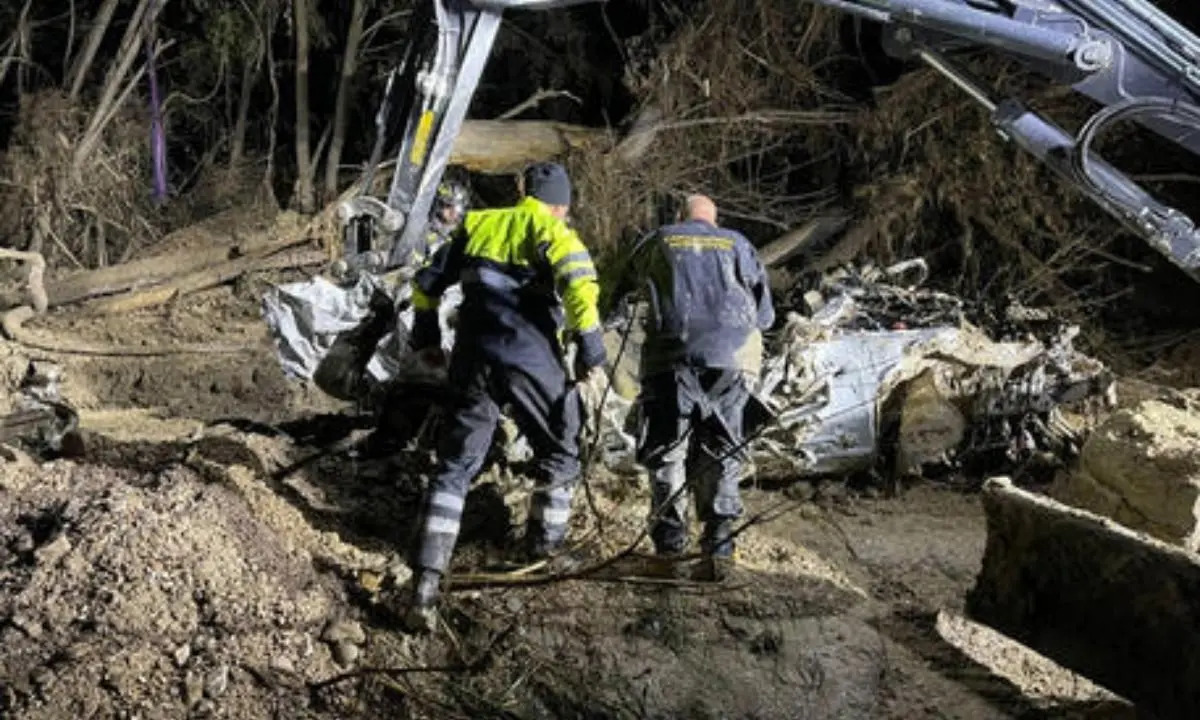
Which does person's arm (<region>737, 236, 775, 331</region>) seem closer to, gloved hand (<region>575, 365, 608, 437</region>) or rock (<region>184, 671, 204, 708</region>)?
gloved hand (<region>575, 365, 608, 437</region>)

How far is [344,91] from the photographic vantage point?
Answer: 9.55m

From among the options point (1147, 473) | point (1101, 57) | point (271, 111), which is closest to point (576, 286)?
point (1101, 57)

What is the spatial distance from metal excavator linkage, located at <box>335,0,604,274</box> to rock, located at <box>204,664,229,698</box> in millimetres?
2853

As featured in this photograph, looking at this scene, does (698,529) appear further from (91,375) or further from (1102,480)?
(91,375)

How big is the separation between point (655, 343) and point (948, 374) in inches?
82.2

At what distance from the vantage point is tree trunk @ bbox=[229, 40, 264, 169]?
31.7ft

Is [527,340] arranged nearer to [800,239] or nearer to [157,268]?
[157,268]

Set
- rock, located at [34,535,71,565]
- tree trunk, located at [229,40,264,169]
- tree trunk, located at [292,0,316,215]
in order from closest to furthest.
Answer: rock, located at [34,535,71,565] → tree trunk, located at [292,0,316,215] → tree trunk, located at [229,40,264,169]

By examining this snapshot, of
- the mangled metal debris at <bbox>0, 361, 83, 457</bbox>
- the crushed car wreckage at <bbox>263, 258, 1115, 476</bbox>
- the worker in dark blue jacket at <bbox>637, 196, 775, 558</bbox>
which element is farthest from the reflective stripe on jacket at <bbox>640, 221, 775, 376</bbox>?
the mangled metal debris at <bbox>0, 361, 83, 457</bbox>

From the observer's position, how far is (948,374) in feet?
20.5

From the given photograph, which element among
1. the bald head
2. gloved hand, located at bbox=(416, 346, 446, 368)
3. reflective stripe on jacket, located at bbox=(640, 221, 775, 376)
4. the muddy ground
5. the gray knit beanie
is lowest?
the muddy ground

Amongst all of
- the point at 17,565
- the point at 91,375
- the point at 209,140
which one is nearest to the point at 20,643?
the point at 17,565

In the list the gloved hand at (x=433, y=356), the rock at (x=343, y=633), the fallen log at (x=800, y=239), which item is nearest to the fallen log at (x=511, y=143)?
the fallen log at (x=800, y=239)

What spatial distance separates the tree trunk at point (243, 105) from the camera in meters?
9.66
